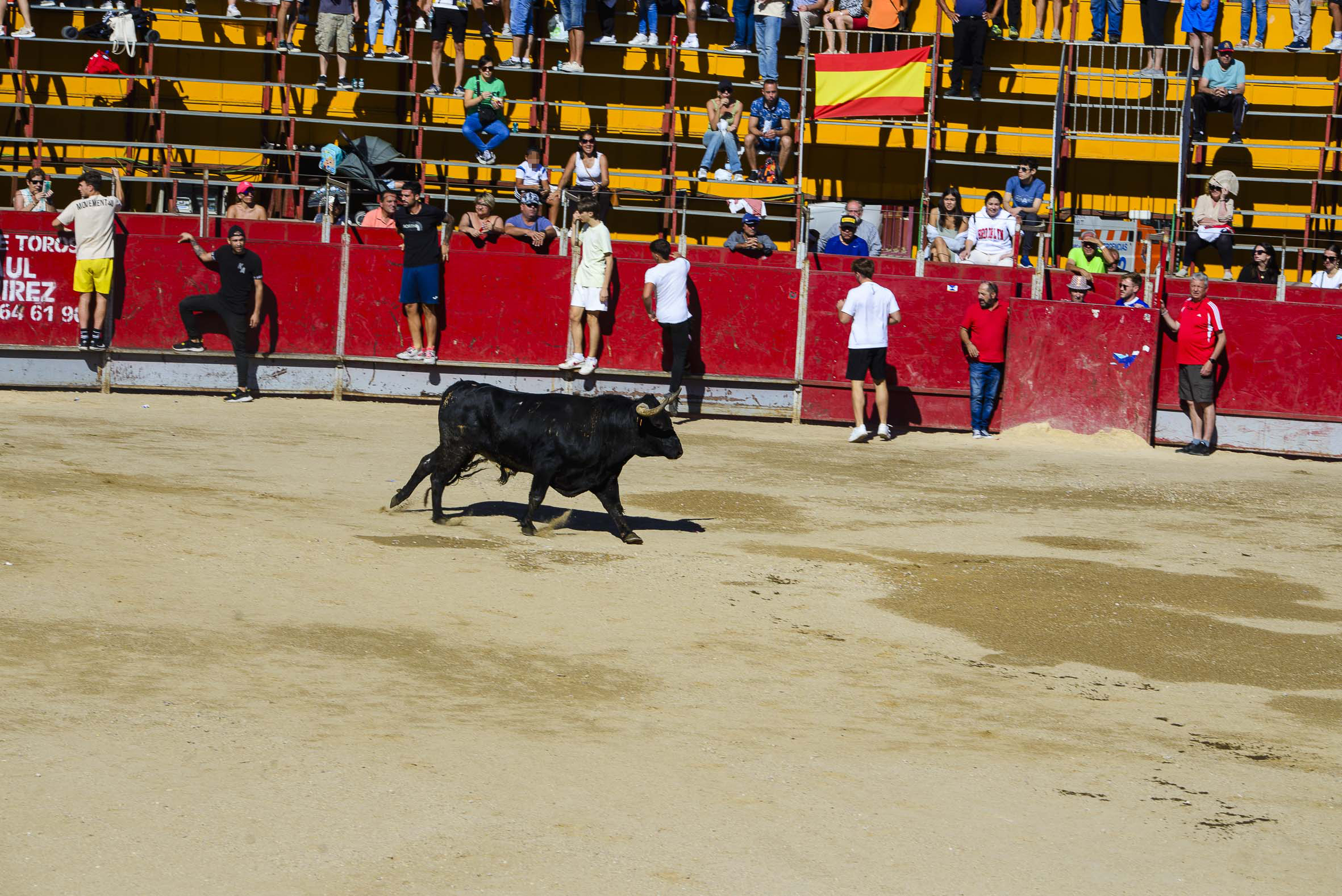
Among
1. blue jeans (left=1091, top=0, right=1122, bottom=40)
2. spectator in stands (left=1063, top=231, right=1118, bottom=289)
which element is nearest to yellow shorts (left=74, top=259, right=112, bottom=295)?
spectator in stands (left=1063, top=231, right=1118, bottom=289)

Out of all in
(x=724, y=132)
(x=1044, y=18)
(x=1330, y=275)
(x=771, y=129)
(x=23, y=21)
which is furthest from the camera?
(x=1044, y=18)

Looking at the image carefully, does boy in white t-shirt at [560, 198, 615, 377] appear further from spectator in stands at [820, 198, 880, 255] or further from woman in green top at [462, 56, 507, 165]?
woman in green top at [462, 56, 507, 165]

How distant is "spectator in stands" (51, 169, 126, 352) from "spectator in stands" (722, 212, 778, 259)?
6702mm

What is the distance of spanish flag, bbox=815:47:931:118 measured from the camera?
2259 cm

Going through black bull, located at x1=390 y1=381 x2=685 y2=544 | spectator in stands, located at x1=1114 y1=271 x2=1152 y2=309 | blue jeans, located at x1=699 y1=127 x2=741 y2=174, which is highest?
blue jeans, located at x1=699 y1=127 x2=741 y2=174

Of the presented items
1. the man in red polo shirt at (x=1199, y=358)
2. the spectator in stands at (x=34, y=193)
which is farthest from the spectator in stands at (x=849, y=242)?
the spectator in stands at (x=34, y=193)

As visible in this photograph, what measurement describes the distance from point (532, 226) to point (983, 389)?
5475 mm

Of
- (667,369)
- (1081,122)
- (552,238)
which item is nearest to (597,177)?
(552,238)

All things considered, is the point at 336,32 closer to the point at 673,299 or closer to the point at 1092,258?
the point at 673,299

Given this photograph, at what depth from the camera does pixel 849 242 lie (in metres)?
19.5

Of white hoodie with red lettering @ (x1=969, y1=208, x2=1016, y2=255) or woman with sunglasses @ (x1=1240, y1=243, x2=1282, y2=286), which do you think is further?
white hoodie with red lettering @ (x1=969, y1=208, x2=1016, y2=255)

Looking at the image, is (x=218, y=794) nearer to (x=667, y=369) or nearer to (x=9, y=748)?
(x=9, y=748)

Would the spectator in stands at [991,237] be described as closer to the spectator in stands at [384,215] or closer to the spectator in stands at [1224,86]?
the spectator in stands at [1224,86]

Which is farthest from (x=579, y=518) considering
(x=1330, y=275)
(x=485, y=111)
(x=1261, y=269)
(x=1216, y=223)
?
(x=1216, y=223)
